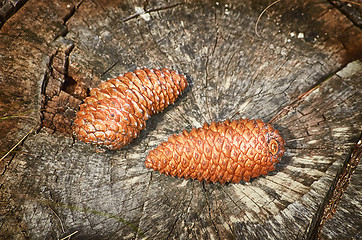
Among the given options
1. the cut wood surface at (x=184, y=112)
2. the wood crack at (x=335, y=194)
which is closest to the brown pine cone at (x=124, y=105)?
the cut wood surface at (x=184, y=112)

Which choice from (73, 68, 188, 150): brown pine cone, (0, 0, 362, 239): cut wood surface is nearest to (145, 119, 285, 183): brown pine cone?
(0, 0, 362, 239): cut wood surface

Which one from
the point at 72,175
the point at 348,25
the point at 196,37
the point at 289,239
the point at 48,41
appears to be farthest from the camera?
the point at 196,37

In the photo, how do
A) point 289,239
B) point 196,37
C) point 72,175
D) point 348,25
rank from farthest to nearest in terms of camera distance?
point 196,37 → point 348,25 → point 72,175 → point 289,239

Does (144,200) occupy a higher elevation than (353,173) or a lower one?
higher

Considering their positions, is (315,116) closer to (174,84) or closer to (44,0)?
(174,84)

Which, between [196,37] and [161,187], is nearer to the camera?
[161,187]

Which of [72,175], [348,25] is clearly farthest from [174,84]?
[348,25]

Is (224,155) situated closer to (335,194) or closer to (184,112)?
(184,112)

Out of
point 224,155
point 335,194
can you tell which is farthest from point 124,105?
point 335,194

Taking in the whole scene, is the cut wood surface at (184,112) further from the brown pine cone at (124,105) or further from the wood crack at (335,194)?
the brown pine cone at (124,105)
